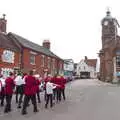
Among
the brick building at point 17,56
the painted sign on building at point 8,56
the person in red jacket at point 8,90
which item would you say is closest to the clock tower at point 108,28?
the brick building at point 17,56

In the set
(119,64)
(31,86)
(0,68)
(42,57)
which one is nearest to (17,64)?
(0,68)

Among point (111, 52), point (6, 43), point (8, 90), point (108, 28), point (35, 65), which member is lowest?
point (8, 90)

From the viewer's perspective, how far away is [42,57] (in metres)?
50.3

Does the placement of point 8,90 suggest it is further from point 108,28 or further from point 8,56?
point 108,28

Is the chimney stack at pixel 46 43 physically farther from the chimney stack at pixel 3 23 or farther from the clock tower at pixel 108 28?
the clock tower at pixel 108 28

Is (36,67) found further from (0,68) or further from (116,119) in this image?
(116,119)

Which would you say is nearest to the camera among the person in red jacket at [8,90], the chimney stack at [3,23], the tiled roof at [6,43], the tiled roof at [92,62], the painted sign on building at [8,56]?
the person in red jacket at [8,90]

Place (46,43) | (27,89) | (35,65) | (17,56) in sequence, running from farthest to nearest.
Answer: (46,43) → (35,65) → (17,56) → (27,89)

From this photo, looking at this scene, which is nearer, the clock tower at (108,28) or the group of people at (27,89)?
the group of people at (27,89)

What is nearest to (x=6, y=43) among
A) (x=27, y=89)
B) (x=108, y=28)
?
(x=27, y=89)

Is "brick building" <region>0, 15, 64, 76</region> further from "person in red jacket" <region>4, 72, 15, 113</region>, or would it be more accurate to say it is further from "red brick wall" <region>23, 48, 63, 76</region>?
"person in red jacket" <region>4, 72, 15, 113</region>

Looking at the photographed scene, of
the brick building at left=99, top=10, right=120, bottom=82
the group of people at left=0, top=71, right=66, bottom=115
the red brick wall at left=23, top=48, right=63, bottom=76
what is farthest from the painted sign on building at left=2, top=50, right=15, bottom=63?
the brick building at left=99, top=10, right=120, bottom=82

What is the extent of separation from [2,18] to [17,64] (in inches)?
286

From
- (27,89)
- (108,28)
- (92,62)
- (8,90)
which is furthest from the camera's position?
(92,62)
